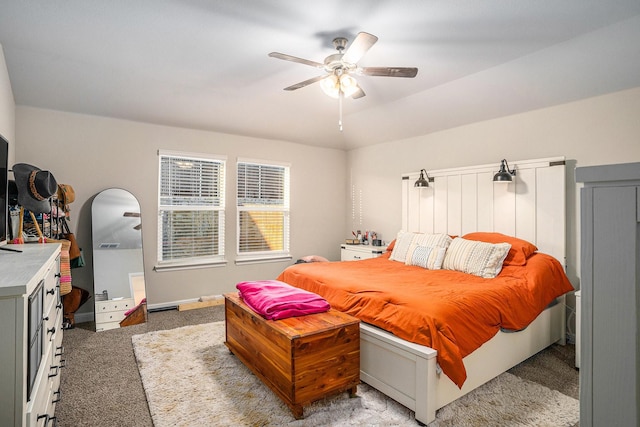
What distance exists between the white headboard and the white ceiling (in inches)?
26.7

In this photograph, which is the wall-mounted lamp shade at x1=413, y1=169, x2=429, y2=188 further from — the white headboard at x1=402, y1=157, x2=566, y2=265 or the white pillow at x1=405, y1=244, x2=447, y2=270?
the white pillow at x1=405, y1=244, x2=447, y2=270

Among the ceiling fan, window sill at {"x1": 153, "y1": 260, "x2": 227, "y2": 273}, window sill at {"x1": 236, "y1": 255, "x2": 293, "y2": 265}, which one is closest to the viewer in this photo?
the ceiling fan

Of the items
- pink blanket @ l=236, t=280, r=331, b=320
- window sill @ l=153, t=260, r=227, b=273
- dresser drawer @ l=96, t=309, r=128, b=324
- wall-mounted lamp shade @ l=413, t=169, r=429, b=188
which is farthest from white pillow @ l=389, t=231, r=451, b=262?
A: dresser drawer @ l=96, t=309, r=128, b=324

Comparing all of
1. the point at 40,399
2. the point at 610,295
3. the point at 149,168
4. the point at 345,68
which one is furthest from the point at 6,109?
the point at 610,295

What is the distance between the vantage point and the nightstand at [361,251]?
191 inches

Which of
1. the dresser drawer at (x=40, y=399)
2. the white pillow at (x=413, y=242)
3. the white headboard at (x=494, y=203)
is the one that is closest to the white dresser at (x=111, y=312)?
the dresser drawer at (x=40, y=399)

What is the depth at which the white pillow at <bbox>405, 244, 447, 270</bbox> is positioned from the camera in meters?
3.61

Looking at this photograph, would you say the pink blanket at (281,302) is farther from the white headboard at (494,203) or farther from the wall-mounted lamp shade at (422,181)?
the wall-mounted lamp shade at (422,181)

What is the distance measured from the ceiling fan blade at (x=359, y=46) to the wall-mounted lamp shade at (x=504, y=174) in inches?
84.1

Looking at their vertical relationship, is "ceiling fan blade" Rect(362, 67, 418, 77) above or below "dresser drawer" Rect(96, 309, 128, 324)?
above

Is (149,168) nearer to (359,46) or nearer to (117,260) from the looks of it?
(117,260)

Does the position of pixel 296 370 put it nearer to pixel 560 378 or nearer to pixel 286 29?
pixel 560 378

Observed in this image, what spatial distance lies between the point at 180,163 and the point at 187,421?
3403 mm

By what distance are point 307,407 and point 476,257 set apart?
2.11 meters
